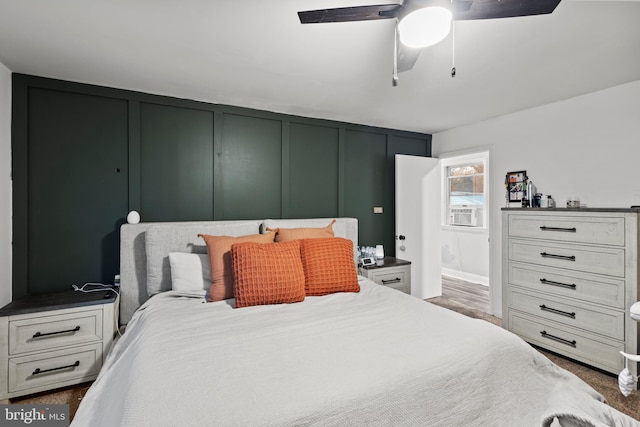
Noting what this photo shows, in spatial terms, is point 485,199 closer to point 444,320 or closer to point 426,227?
point 426,227

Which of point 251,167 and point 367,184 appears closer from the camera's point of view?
point 251,167

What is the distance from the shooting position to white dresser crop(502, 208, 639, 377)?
7.58 feet

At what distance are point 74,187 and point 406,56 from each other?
2836mm

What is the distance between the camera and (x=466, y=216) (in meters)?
5.83

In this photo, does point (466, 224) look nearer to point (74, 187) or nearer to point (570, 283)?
point (570, 283)

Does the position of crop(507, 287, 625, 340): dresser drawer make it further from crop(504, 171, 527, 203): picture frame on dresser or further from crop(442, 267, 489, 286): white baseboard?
crop(442, 267, 489, 286): white baseboard

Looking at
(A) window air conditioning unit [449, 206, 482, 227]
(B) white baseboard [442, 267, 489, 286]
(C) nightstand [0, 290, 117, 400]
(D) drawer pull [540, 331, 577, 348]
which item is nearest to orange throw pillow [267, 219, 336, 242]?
(C) nightstand [0, 290, 117, 400]

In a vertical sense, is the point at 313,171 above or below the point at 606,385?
above

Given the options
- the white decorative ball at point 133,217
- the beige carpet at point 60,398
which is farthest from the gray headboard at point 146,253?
the beige carpet at point 60,398

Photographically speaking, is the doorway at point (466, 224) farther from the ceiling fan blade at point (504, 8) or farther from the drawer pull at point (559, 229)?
the ceiling fan blade at point (504, 8)

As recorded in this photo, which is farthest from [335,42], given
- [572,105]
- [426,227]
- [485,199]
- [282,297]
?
[485,199]

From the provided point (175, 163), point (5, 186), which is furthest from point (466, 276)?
point (5, 186)

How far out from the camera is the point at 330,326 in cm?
164

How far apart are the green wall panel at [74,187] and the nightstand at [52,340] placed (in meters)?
0.33
